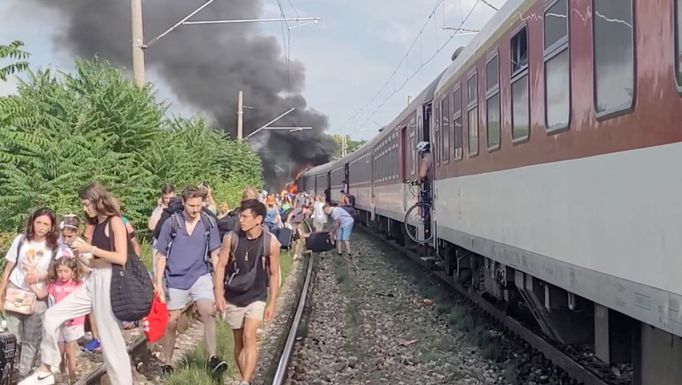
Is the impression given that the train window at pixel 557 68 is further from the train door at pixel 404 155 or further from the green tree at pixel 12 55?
the train door at pixel 404 155

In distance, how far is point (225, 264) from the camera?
24.7ft

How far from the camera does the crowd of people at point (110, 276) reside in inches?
272

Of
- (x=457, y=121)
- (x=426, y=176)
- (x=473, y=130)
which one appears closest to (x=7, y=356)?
(x=473, y=130)

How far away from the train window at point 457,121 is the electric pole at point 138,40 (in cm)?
675

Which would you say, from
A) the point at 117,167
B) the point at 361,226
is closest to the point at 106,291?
the point at 117,167

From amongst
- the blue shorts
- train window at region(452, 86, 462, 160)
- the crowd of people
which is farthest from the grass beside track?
the blue shorts

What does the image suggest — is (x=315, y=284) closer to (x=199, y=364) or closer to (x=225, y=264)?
(x=199, y=364)

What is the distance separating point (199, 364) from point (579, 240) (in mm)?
4582

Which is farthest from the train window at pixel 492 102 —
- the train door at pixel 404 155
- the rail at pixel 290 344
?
the train door at pixel 404 155

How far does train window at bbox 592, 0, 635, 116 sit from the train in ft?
0.04

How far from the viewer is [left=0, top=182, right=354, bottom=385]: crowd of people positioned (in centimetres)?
691

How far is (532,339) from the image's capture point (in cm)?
949

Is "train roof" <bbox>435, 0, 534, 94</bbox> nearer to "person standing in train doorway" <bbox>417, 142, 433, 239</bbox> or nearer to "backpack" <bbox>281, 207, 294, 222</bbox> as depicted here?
"person standing in train doorway" <bbox>417, 142, 433, 239</bbox>

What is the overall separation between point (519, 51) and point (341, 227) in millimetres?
15838
